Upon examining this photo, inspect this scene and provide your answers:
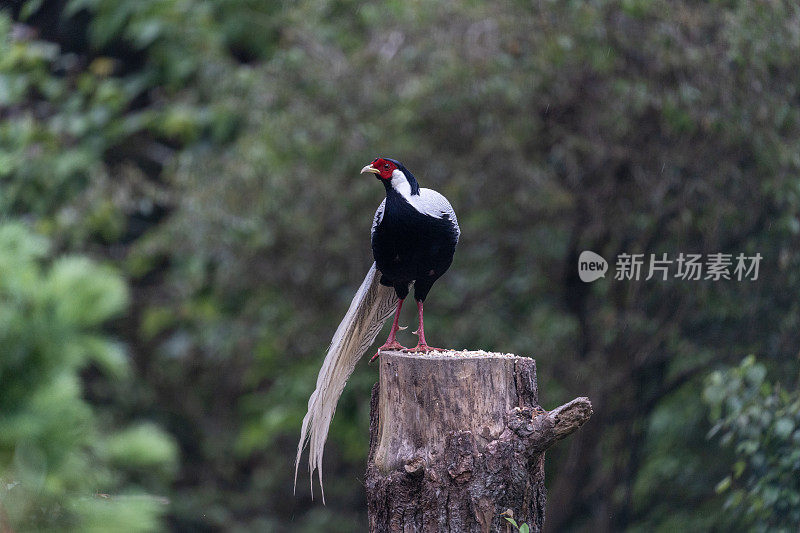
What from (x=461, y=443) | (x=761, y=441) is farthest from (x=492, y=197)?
(x=461, y=443)

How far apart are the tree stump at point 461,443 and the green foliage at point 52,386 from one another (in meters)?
0.67

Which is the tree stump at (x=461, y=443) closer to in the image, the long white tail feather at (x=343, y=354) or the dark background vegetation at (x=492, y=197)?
the long white tail feather at (x=343, y=354)

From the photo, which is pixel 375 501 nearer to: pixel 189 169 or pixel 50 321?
pixel 50 321

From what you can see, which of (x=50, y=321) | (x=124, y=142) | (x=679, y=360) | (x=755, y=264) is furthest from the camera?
(x=124, y=142)

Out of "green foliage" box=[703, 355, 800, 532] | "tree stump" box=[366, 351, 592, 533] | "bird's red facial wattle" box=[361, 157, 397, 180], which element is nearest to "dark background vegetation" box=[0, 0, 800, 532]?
"green foliage" box=[703, 355, 800, 532]

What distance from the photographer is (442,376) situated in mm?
1755

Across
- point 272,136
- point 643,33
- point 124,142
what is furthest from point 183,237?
point 643,33

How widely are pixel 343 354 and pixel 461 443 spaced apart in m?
0.48

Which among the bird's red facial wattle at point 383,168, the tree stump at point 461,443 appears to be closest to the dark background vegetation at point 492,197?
the tree stump at point 461,443

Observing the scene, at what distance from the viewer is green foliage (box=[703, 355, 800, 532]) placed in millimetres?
2752

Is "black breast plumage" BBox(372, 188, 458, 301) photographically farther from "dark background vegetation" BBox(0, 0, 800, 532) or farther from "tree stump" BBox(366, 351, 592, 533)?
"dark background vegetation" BBox(0, 0, 800, 532)

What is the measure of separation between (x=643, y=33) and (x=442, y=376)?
2284 mm

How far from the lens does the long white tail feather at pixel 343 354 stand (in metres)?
2.00

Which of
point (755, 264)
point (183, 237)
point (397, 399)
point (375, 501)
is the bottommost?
point (375, 501)
